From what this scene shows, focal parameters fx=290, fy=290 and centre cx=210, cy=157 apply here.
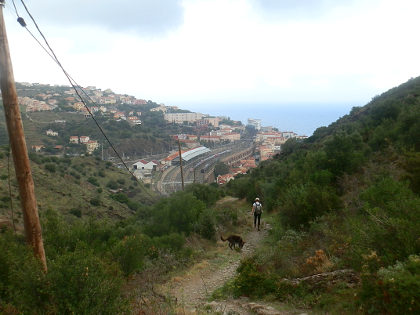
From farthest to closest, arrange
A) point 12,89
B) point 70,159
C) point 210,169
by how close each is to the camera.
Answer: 1. point 210,169
2. point 70,159
3. point 12,89

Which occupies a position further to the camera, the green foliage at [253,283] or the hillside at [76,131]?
the hillside at [76,131]

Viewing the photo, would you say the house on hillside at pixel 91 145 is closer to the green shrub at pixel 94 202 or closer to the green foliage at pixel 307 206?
the green shrub at pixel 94 202

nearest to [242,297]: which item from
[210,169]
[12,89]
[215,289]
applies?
[215,289]

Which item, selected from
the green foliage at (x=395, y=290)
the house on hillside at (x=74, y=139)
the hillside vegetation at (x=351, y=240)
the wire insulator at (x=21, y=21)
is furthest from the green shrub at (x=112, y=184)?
the green foliage at (x=395, y=290)

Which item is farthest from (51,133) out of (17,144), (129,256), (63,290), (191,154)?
(63,290)

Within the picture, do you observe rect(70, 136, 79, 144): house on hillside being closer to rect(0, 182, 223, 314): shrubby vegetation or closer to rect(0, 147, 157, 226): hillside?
rect(0, 147, 157, 226): hillside

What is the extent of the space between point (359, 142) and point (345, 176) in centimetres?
552

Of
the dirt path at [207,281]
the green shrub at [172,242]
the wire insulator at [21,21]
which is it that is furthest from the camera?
the green shrub at [172,242]

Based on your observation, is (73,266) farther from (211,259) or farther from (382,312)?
(211,259)

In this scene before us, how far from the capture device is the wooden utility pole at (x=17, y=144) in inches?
132

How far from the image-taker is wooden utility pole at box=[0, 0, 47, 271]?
132 inches

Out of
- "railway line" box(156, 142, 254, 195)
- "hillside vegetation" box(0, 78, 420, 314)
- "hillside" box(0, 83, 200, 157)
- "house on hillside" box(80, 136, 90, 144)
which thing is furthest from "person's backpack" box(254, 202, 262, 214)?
"house on hillside" box(80, 136, 90, 144)

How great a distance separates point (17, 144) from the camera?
3385 mm

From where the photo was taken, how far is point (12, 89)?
342 cm
